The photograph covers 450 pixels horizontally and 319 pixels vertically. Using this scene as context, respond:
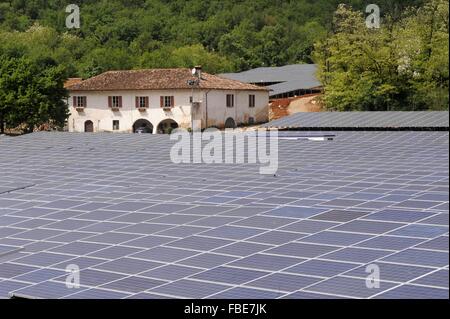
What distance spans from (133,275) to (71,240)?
2803mm

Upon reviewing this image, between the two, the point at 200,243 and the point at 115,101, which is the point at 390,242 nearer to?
the point at 200,243

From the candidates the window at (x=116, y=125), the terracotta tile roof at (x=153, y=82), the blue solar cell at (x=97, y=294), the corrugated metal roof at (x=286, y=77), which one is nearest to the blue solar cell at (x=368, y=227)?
the blue solar cell at (x=97, y=294)

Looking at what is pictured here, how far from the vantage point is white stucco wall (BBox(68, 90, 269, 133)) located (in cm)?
6400

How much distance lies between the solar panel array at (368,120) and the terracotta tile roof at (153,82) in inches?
1121

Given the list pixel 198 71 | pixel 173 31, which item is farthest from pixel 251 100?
pixel 173 31

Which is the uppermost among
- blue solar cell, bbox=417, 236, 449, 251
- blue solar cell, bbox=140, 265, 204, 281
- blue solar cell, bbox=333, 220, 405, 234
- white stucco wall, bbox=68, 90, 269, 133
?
white stucco wall, bbox=68, 90, 269, 133

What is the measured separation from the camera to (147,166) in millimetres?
21453

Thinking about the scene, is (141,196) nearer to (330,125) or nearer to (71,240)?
(71,240)

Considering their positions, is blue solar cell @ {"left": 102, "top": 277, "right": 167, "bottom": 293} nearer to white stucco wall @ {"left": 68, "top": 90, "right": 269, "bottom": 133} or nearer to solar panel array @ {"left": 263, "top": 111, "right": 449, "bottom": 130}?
solar panel array @ {"left": 263, "top": 111, "right": 449, "bottom": 130}

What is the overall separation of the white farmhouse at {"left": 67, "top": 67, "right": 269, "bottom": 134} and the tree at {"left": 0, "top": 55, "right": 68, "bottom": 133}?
13.2ft

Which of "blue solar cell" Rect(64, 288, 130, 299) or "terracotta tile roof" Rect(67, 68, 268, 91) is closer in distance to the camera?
"blue solar cell" Rect(64, 288, 130, 299)

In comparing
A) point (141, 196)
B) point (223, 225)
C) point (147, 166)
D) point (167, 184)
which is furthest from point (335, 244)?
point (147, 166)

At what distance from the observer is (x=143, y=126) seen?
6631 cm

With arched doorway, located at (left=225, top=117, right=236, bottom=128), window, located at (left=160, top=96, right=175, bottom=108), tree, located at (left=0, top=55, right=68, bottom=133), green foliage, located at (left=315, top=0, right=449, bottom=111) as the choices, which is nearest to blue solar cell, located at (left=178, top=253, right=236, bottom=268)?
green foliage, located at (left=315, top=0, right=449, bottom=111)
